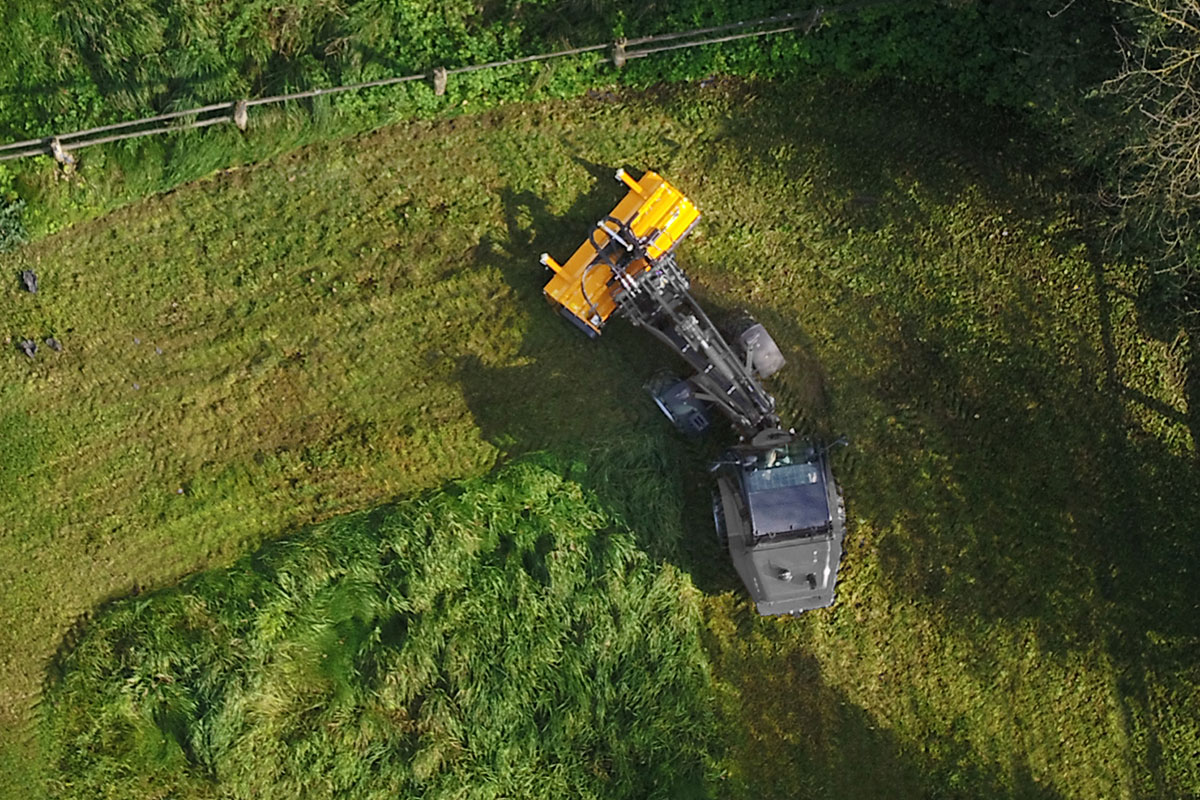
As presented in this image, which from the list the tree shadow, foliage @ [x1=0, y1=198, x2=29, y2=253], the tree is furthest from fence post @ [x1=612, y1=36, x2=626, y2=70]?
foliage @ [x1=0, y1=198, x2=29, y2=253]

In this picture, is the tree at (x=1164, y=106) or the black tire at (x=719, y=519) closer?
the tree at (x=1164, y=106)

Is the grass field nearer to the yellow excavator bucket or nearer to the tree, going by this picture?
the yellow excavator bucket

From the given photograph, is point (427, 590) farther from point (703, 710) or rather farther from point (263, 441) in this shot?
point (703, 710)

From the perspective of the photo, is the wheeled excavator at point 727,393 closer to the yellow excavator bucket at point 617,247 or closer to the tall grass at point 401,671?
the yellow excavator bucket at point 617,247

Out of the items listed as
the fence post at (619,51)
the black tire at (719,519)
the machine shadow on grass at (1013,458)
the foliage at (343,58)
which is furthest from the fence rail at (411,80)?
the black tire at (719,519)

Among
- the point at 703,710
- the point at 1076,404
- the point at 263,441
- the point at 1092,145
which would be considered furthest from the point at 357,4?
the point at 1076,404

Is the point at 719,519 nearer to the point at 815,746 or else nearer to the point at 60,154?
the point at 815,746

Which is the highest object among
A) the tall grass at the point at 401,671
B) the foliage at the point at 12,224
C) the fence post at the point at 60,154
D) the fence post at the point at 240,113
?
the fence post at the point at 240,113
